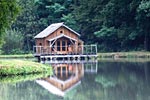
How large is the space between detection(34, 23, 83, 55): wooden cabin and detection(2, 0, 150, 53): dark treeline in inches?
190

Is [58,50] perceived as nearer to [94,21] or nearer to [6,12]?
[94,21]

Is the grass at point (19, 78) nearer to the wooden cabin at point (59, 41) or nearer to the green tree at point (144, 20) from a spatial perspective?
the wooden cabin at point (59, 41)

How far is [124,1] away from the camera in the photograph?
5116 centimetres

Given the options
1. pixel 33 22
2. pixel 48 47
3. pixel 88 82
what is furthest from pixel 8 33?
A: pixel 88 82

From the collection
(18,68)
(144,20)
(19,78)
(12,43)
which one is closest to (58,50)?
(12,43)

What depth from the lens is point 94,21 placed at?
5547 cm

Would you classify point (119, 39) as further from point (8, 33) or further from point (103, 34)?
point (8, 33)

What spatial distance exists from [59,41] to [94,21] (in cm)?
768

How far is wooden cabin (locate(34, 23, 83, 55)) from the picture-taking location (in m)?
48.2

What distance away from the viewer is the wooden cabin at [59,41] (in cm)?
4822

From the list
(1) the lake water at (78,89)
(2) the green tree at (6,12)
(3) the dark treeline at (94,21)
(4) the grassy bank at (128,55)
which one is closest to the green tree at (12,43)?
(3) the dark treeline at (94,21)

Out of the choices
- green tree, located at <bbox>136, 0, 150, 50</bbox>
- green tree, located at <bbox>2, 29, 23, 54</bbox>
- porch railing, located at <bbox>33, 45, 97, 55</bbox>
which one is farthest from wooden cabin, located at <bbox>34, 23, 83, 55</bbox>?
green tree, located at <bbox>136, 0, 150, 50</bbox>

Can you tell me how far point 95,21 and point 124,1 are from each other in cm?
583

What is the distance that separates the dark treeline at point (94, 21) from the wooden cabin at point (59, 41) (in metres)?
4.83
